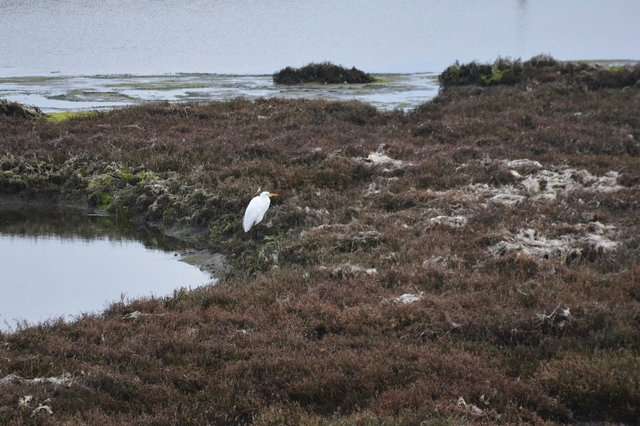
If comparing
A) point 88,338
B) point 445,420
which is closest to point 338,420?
point 445,420

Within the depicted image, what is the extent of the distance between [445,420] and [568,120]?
17.8 meters

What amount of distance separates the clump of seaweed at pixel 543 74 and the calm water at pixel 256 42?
2819 millimetres

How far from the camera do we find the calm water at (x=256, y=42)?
42438 mm

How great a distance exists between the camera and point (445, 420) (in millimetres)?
7055

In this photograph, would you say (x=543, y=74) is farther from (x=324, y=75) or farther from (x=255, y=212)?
(x=324, y=75)

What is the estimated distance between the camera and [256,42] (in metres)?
85.4

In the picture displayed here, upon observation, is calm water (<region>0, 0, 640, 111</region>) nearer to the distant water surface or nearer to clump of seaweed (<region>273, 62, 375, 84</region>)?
the distant water surface

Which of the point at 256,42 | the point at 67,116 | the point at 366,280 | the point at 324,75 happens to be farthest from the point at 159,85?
the point at 256,42

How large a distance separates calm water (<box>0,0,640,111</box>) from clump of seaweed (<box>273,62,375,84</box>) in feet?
5.81

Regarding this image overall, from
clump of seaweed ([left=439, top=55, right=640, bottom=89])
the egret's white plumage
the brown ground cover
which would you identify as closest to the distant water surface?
clump of seaweed ([left=439, top=55, right=640, bottom=89])

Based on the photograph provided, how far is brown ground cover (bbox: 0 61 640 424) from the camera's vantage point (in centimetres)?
785

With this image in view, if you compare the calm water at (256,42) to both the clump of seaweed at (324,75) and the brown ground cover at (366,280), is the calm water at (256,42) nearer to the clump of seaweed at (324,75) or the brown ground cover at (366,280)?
the clump of seaweed at (324,75)

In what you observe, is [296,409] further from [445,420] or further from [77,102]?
[77,102]

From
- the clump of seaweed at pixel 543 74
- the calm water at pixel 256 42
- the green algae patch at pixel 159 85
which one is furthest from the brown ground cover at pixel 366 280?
the green algae patch at pixel 159 85
